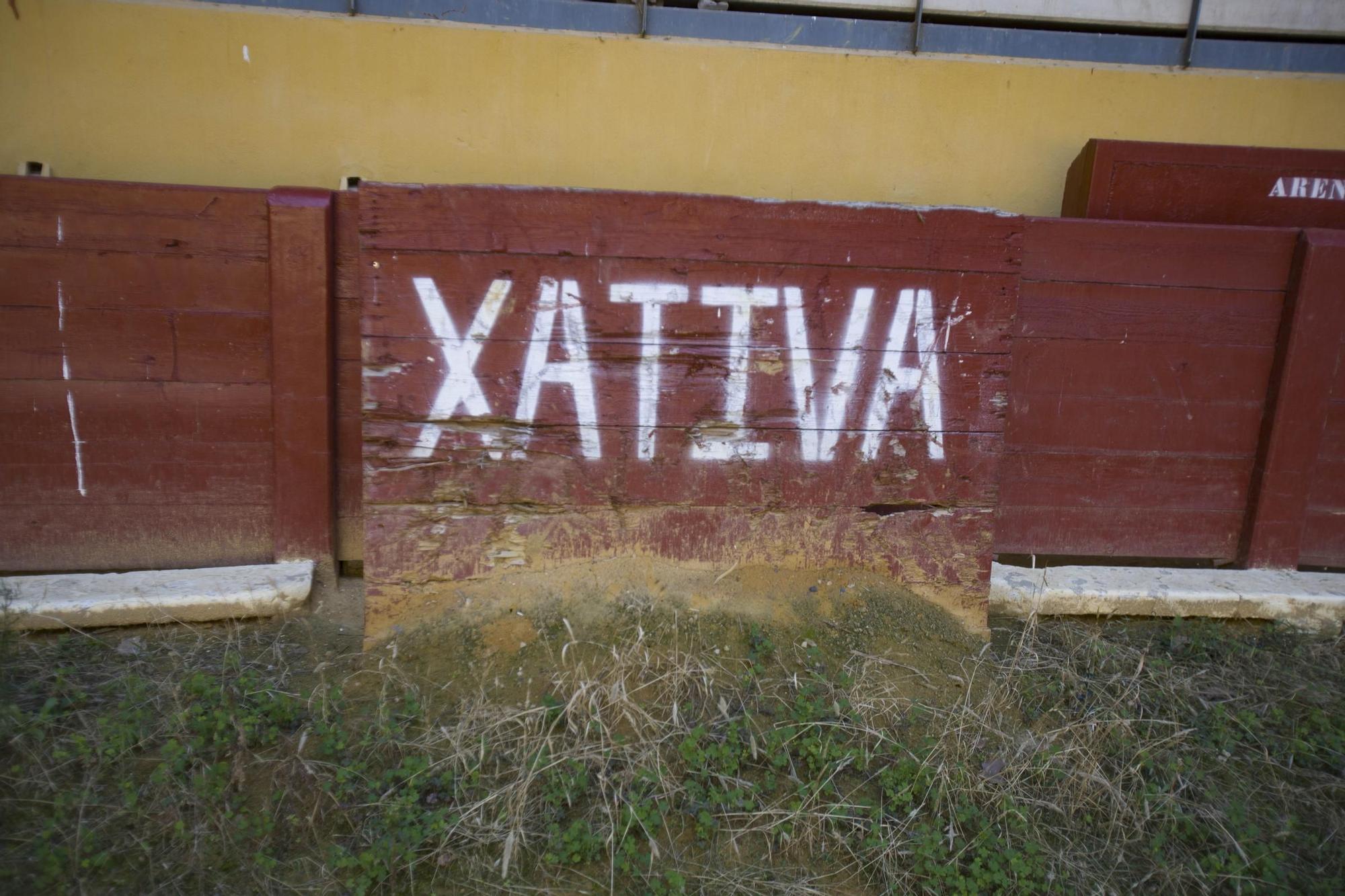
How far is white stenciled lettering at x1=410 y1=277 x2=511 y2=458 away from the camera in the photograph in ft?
8.97

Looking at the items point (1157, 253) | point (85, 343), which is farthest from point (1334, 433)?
point (85, 343)

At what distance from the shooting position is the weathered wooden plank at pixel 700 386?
275 centimetres

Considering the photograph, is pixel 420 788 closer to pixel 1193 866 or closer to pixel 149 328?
pixel 149 328

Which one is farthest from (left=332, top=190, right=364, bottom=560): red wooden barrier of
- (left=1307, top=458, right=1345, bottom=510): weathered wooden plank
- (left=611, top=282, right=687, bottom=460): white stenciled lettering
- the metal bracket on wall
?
(left=1307, top=458, right=1345, bottom=510): weathered wooden plank

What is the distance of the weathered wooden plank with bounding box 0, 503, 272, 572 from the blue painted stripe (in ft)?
7.44

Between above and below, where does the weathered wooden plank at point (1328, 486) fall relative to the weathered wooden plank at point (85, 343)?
below

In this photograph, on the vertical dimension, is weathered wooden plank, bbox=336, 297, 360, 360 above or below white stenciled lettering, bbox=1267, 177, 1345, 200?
→ below

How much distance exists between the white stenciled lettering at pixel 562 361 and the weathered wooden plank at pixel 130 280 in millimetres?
1115

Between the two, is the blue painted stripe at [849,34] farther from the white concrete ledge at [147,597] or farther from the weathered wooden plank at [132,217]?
the white concrete ledge at [147,597]

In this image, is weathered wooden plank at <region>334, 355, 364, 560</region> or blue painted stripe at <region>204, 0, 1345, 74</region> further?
blue painted stripe at <region>204, 0, 1345, 74</region>

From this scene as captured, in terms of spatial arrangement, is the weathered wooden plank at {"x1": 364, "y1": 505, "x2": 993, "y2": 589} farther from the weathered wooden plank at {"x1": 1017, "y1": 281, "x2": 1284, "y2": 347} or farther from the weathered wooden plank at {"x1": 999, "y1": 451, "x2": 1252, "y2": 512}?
the weathered wooden plank at {"x1": 1017, "y1": 281, "x2": 1284, "y2": 347}

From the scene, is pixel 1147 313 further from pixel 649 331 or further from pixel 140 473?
pixel 140 473

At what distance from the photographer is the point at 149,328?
3021mm

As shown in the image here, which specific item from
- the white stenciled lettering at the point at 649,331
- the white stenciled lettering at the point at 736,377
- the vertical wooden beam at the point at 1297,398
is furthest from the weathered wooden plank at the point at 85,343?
the vertical wooden beam at the point at 1297,398
